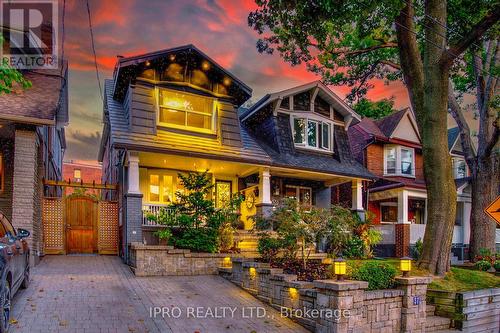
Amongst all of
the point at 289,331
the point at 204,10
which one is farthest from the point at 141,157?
the point at 289,331

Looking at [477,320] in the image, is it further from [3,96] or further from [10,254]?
[3,96]

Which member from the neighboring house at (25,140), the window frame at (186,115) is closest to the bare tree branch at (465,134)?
the window frame at (186,115)

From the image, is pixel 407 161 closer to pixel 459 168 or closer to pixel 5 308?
pixel 459 168

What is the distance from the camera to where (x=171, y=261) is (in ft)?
37.3

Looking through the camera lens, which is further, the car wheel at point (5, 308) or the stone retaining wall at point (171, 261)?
the stone retaining wall at point (171, 261)

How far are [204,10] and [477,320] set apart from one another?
487 inches

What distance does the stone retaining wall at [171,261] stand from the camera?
10992mm

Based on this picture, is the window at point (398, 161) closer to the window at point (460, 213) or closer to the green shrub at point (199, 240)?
the window at point (460, 213)

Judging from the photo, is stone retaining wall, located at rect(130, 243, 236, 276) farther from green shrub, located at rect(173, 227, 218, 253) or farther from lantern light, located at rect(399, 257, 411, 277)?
lantern light, located at rect(399, 257, 411, 277)

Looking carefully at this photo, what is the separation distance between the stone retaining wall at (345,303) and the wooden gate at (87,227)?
305 inches

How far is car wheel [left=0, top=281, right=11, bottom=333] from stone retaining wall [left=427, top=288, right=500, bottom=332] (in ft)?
28.1

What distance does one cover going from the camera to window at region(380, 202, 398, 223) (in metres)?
22.8

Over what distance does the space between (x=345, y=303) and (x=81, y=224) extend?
11330 millimetres

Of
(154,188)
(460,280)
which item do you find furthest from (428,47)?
(154,188)
